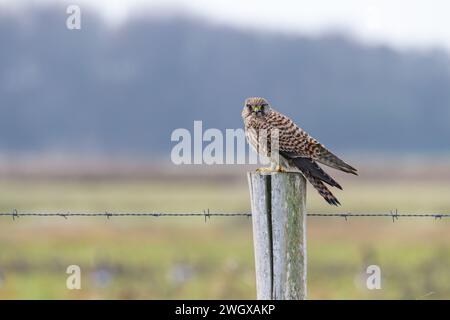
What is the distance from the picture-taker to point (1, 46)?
18625 cm

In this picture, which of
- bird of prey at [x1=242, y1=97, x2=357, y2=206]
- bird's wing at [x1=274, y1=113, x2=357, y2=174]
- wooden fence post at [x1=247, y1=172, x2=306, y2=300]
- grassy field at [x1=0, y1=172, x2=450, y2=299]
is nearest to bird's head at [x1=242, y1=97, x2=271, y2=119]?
bird of prey at [x1=242, y1=97, x2=357, y2=206]

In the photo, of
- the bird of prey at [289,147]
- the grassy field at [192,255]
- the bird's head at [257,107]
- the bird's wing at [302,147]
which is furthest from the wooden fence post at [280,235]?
the bird's head at [257,107]

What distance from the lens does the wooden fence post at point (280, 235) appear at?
23.2 feet

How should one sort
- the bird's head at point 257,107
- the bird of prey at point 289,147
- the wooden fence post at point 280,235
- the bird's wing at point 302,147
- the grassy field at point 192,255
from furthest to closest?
the grassy field at point 192,255 < the bird's head at point 257,107 < the bird's wing at point 302,147 < the bird of prey at point 289,147 < the wooden fence post at point 280,235

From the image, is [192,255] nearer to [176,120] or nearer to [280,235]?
[280,235]

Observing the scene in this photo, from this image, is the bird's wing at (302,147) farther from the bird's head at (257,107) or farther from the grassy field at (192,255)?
the grassy field at (192,255)

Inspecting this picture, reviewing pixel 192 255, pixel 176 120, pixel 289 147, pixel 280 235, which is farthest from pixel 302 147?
pixel 176 120

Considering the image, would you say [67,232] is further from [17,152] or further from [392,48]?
[392,48]

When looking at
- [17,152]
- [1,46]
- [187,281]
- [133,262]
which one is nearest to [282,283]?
[187,281]

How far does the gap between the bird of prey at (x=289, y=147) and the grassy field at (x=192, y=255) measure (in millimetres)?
1222

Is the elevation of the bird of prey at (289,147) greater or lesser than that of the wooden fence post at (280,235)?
greater

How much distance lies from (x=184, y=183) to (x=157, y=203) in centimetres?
2132

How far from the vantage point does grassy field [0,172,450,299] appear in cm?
1745

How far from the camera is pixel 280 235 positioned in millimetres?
7086
